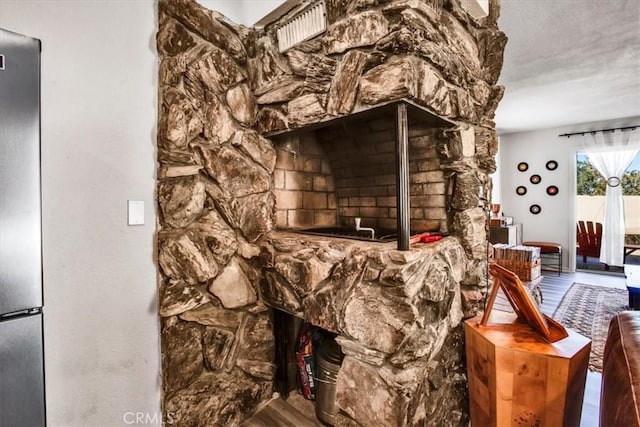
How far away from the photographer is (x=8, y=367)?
37.3 inches

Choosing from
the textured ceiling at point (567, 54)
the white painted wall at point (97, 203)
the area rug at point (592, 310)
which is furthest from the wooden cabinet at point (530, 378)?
the textured ceiling at point (567, 54)

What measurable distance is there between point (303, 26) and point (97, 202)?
132 cm

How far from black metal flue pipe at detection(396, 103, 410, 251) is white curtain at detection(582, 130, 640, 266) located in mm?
6000

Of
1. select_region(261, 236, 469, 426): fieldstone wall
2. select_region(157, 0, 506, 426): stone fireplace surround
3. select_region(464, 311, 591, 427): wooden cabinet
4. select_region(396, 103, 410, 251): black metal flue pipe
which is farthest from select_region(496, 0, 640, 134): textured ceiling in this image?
select_region(464, 311, 591, 427): wooden cabinet

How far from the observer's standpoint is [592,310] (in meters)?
3.44

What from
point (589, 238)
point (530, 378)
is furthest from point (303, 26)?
point (589, 238)

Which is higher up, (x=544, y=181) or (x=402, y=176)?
(x=544, y=181)

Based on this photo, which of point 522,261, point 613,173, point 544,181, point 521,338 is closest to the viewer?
point 521,338

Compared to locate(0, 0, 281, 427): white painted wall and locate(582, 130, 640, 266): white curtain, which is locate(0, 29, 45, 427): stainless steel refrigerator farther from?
locate(582, 130, 640, 266): white curtain

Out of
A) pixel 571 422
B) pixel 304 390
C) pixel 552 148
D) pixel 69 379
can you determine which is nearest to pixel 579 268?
pixel 552 148

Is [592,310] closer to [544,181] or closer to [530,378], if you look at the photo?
[530,378]

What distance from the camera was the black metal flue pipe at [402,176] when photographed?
1288 millimetres

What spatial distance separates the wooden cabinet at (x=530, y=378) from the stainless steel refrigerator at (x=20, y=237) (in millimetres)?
1805

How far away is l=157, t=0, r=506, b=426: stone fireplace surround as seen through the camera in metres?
1.29
